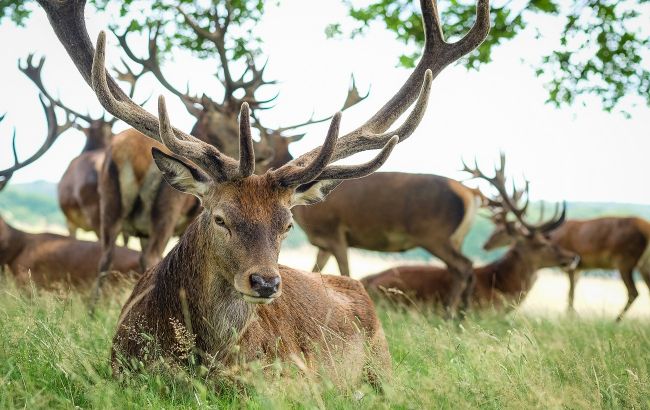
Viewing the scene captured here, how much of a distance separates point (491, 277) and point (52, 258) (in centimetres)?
577

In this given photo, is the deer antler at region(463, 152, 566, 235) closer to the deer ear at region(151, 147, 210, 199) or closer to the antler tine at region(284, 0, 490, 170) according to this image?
the antler tine at region(284, 0, 490, 170)

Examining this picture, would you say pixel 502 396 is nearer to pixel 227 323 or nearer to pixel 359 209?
pixel 227 323

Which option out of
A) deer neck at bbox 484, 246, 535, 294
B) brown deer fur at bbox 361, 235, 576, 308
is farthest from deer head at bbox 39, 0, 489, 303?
deer neck at bbox 484, 246, 535, 294

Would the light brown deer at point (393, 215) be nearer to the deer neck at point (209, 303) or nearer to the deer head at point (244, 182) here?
the deer head at point (244, 182)

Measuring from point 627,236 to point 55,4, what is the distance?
37.3 feet

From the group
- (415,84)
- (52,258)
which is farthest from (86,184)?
(415,84)

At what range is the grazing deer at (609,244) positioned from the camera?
13812 mm

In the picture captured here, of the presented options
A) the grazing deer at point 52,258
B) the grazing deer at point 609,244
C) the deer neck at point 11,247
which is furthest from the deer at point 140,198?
the grazing deer at point 609,244

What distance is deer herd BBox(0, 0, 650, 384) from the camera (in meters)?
3.79

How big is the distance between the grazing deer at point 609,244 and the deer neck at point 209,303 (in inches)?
393

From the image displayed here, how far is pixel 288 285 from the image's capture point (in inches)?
179

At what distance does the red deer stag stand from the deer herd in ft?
0.11

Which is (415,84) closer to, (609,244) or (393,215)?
(393,215)

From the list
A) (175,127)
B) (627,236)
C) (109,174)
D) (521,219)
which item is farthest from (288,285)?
(627,236)
